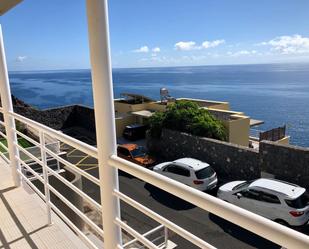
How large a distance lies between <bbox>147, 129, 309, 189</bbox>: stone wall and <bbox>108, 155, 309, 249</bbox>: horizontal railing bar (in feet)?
29.3

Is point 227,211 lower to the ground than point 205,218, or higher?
higher

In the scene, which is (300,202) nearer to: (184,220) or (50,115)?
(184,220)

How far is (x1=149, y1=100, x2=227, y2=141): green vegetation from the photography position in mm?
12586

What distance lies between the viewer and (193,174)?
9531mm

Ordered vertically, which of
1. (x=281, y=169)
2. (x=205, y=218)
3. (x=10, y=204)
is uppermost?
(x=10, y=204)

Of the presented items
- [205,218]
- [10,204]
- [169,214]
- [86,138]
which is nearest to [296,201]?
[205,218]

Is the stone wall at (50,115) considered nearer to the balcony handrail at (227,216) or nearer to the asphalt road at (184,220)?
the asphalt road at (184,220)

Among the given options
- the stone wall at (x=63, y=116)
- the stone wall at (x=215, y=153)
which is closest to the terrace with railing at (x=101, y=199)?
the stone wall at (x=215, y=153)

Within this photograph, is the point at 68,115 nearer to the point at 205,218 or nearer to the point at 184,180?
the point at 184,180

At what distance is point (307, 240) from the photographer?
64 cm

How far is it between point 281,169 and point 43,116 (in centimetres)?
1417

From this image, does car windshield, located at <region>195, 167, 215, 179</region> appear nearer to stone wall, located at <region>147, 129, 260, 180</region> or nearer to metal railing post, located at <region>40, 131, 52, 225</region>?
stone wall, located at <region>147, 129, 260, 180</region>

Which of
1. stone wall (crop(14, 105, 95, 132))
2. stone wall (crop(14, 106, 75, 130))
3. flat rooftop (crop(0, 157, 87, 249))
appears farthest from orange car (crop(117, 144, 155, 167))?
flat rooftop (crop(0, 157, 87, 249))

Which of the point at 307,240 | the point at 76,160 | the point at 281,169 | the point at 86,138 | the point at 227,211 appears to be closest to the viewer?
the point at 307,240
